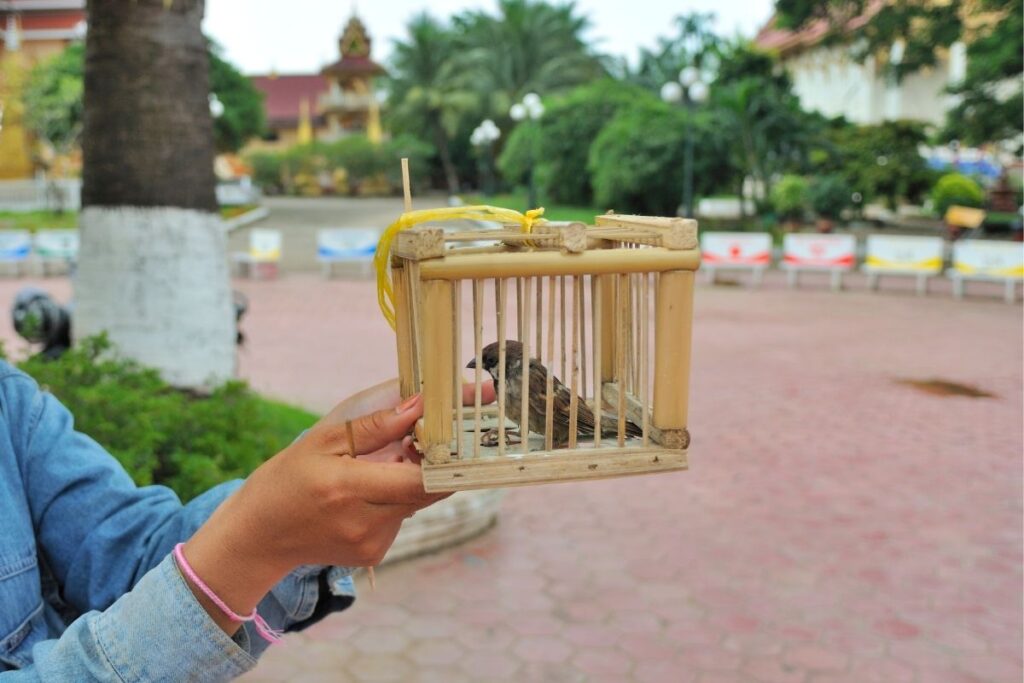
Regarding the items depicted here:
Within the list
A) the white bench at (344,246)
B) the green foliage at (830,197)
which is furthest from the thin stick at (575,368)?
the green foliage at (830,197)

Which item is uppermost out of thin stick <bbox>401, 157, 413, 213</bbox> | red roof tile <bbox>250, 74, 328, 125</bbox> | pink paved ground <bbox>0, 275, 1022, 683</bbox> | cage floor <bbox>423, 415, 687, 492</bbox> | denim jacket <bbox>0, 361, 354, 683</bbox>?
red roof tile <bbox>250, 74, 328, 125</bbox>

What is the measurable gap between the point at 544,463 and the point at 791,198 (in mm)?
21732

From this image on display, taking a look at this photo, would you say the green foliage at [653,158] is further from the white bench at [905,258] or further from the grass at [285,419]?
the grass at [285,419]

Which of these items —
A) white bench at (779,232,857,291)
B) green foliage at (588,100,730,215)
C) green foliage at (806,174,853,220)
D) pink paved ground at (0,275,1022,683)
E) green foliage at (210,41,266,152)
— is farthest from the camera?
green foliage at (210,41,266,152)

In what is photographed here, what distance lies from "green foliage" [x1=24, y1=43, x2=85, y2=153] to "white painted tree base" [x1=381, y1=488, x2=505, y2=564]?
80.7 feet

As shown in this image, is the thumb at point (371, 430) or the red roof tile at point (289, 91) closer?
the thumb at point (371, 430)

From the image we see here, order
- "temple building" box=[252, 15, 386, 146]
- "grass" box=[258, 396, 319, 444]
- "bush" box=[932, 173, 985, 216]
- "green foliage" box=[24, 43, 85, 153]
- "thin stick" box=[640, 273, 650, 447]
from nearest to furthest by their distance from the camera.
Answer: "thin stick" box=[640, 273, 650, 447]
"grass" box=[258, 396, 319, 444]
"bush" box=[932, 173, 985, 216]
"green foliage" box=[24, 43, 85, 153]
"temple building" box=[252, 15, 386, 146]

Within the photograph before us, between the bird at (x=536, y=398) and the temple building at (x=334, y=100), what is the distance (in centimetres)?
4498

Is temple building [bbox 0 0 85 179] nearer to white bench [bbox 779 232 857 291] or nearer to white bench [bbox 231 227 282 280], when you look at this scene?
white bench [bbox 231 227 282 280]

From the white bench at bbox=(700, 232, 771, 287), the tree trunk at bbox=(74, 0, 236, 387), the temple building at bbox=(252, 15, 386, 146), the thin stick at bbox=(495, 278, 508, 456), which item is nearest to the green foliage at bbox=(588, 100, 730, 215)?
the white bench at bbox=(700, 232, 771, 287)

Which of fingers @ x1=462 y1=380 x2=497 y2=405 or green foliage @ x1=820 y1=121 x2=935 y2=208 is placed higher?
green foliage @ x1=820 y1=121 x2=935 y2=208

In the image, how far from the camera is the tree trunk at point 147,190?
13.7 feet

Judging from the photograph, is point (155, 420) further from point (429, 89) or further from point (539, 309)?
point (429, 89)

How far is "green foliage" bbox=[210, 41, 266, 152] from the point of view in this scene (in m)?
35.5
